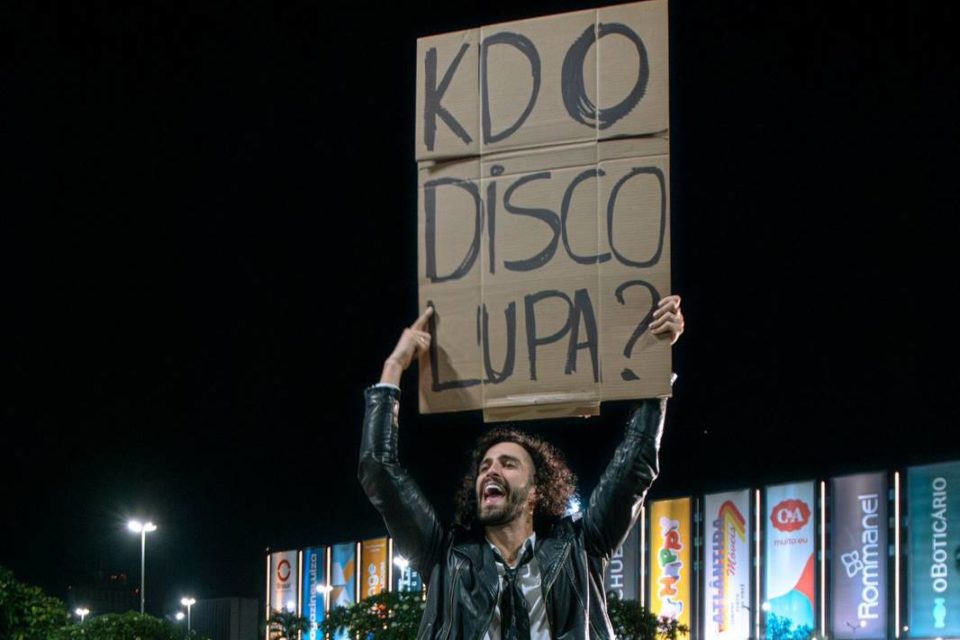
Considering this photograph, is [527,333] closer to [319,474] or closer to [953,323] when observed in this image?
[953,323]

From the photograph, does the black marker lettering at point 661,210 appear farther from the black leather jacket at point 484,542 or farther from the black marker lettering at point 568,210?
the black leather jacket at point 484,542

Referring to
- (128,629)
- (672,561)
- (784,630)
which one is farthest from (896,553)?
(128,629)

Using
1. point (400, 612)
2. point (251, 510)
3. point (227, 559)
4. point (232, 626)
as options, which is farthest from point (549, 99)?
point (232, 626)

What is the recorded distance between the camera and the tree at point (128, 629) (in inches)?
683

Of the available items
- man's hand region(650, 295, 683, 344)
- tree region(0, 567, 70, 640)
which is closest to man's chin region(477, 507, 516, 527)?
man's hand region(650, 295, 683, 344)

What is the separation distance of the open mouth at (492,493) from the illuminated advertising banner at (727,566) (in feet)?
168

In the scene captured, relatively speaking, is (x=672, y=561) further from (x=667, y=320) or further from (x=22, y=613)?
(x=667, y=320)

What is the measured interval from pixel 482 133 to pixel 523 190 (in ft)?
0.93

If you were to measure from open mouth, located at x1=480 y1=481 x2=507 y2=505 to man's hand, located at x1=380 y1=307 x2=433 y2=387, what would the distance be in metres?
0.43

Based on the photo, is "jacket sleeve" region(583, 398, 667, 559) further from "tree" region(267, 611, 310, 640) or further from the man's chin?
"tree" region(267, 611, 310, 640)

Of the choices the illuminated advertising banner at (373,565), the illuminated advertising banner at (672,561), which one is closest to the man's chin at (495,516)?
the illuminated advertising banner at (672,561)

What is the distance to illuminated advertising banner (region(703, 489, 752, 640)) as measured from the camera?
5403 centimetres

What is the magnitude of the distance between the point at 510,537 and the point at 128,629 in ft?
48.4

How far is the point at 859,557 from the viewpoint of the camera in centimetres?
5003
